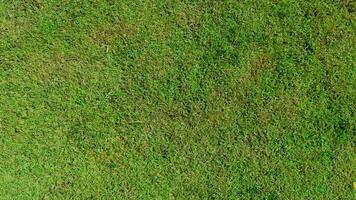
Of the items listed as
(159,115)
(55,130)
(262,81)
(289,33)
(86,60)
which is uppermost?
(289,33)

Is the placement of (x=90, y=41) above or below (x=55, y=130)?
above

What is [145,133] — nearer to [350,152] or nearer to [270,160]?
[270,160]

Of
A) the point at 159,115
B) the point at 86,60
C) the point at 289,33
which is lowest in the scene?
the point at 159,115

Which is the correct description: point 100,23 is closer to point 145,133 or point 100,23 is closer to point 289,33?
point 145,133

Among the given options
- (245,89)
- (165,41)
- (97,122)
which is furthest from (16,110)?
(245,89)

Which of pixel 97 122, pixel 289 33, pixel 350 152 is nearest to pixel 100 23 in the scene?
pixel 97 122

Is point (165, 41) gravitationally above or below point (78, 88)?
above
